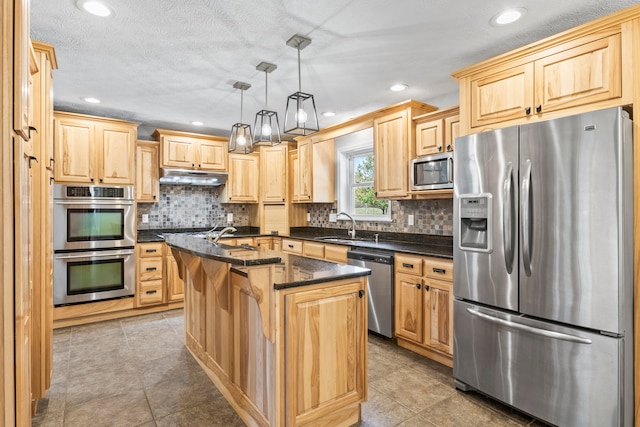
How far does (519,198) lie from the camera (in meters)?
2.13

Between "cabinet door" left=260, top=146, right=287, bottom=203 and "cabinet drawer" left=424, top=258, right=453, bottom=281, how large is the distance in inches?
116

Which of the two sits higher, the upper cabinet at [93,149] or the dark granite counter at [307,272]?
the upper cabinet at [93,149]

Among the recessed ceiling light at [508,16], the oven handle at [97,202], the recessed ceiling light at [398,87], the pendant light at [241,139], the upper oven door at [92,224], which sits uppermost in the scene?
the recessed ceiling light at [398,87]

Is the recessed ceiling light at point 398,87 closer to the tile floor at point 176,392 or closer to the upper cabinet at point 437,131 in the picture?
the upper cabinet at point 437,131

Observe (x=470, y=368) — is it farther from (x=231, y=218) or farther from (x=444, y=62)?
(x=231, y=218)

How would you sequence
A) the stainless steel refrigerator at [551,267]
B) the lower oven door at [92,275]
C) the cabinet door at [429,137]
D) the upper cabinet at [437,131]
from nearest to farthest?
the stainless steel refrigerator at [551,267], the upper cabinet at [437,131], the cabinet door at [429,137], the lower oven door at [92,275]

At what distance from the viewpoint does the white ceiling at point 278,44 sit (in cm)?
213

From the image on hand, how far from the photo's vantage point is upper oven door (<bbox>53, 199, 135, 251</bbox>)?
3.88 metres

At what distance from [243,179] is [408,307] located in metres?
3.35

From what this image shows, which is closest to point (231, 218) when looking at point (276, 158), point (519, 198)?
point (276, 158)

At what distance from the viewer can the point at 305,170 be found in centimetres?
508

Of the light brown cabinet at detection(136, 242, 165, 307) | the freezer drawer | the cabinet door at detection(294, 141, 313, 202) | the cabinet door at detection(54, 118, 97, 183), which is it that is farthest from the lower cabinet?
the cabinet door at detection(54, 118, 97, 183)

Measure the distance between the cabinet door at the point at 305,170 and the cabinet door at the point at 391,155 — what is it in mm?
1338

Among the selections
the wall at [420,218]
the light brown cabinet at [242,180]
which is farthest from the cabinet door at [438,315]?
the light brown cabinet at [242,180]
